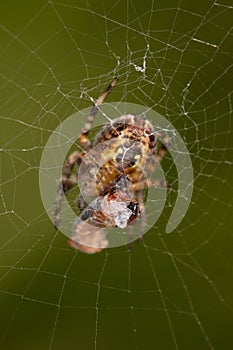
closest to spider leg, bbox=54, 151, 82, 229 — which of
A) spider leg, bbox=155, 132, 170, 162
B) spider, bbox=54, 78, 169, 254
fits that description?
spider, bbox=54, 78, 169, 254

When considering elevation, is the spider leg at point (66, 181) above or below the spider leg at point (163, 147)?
below

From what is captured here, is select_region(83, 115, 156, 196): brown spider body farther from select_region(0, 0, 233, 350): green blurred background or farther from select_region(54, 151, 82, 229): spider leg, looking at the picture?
select_region(0, 0, 233, 350): green blurred background

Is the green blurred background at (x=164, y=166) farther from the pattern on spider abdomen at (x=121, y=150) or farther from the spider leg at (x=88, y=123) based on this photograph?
the pattern on spider abdomen at (x=121, y=150)

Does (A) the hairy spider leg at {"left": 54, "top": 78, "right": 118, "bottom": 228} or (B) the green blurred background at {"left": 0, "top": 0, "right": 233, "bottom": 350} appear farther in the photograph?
(B) the green blurred background at {"left": 0, "top": 0, "right": 233, "bottom": 350}

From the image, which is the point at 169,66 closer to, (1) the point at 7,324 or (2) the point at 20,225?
(2) the point at 20,225

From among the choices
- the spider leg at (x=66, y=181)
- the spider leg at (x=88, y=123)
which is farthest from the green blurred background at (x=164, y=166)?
the spider leg at (x=66, y=181)

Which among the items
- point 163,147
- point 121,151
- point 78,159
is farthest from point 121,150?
point 163,147

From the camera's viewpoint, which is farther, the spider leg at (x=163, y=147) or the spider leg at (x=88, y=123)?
the spider leg at (x=163, y=147)

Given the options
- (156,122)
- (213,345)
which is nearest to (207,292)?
(213,345)
